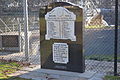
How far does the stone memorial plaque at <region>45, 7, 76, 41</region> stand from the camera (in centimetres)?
641

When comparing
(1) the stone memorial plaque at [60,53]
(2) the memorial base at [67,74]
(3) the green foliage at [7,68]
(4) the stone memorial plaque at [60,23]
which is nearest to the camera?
(2) the memorial base at [67,74]

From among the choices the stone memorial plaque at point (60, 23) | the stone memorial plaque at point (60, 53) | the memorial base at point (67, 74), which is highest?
the stone memorial plaque at point (60, 23)

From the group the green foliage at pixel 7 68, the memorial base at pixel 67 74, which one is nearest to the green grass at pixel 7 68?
the green foliage at pixel 7 68

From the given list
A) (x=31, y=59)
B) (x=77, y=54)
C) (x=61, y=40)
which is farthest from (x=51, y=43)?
(x=31, y=59)

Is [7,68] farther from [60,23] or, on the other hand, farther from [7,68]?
[60,23]

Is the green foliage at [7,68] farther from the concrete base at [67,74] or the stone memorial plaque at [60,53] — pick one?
the stone memorial plaque at [60,53]

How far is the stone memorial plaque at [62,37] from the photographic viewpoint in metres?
6.36

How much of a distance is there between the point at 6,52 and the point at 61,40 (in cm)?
349

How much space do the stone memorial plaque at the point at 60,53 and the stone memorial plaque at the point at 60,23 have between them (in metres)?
0.19

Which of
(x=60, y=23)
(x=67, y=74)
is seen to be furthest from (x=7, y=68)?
(x=60, y=23)

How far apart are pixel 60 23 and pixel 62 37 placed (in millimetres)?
329

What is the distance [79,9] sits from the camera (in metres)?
6.27

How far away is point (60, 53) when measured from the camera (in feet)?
21.9

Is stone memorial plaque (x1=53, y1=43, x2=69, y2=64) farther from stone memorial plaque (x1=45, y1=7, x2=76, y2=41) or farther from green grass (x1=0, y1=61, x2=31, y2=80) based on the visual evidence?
green grass (x1=0, y1=61, x2=31, y2=80)
